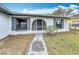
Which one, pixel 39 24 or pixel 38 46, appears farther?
pixel 39 24

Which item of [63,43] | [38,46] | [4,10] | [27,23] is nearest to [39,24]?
[27,23]

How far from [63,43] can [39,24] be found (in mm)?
623

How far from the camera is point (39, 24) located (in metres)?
4.77

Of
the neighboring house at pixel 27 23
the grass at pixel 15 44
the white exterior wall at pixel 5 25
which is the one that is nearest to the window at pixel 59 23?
the neighboring house at pixel 27 23

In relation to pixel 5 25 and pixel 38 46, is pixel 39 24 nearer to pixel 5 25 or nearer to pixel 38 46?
pixel 38 46

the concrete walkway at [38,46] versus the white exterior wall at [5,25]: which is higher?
the white exterior wall at [5,25]

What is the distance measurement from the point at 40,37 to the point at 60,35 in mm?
409

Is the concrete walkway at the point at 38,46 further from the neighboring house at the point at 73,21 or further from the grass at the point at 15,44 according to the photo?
the neighboring house at the point at 73,21

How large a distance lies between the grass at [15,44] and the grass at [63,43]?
406 millimetres

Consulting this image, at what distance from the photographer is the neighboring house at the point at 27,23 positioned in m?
4.70

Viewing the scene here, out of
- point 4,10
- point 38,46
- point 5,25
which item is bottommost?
point 38,46

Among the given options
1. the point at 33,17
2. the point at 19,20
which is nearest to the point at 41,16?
the point at 33,17

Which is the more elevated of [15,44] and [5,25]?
[5,25]

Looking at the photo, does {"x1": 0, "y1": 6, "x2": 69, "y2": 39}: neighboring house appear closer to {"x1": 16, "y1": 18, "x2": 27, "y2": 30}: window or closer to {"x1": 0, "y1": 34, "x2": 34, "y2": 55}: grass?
{"x1": 16, "y1": 18, "x2": 27, "y2": 30}: window
